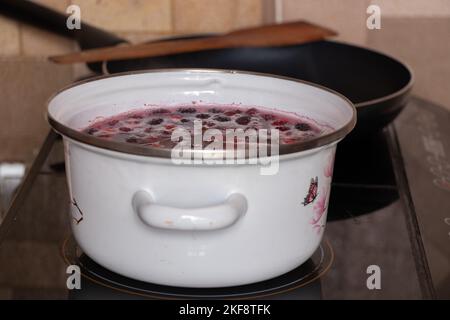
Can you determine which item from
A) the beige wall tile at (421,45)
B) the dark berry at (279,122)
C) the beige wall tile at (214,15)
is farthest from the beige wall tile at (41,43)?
the dark berry at (279,122)

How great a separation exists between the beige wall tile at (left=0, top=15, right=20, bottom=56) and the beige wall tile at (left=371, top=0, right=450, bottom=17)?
0.61 m

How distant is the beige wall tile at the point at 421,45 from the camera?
1213 mm

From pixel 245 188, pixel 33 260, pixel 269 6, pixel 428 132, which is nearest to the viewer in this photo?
pixel 245 188

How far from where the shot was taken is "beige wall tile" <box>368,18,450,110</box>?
1213 millimetres

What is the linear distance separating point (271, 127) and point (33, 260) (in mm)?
258

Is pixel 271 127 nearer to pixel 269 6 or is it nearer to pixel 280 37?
pixel 280 37

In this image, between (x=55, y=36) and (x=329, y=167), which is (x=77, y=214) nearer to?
(x=329, y=167)

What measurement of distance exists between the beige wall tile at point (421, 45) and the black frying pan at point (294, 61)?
5.3 inches

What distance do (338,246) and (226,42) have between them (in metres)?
0.45

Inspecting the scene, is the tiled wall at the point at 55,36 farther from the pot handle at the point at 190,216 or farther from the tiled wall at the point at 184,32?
the pot handle at the point at 190,216

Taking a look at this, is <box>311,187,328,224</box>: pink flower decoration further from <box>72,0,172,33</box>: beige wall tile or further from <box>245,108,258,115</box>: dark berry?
<box>72,0,172,33</box>: beige wall tile

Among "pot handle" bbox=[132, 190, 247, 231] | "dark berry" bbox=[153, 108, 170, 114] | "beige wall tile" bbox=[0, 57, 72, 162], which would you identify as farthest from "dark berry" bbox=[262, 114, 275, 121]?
"beige wall tile" bbox=[0, 57, 72, 162]
